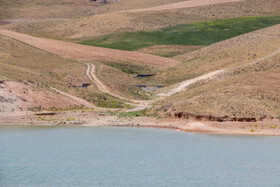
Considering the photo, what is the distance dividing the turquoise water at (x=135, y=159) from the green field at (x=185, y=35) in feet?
383

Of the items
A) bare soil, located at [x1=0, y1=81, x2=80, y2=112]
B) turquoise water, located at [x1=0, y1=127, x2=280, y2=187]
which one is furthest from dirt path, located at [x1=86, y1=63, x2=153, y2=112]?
turquoise water, located at [x1=0, y1=127, x2=280, y2=187]

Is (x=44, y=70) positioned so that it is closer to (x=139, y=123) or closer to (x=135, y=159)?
(x=139, y=123)

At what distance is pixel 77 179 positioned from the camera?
123 feet

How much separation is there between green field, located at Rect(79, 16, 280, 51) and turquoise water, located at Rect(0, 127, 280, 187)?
383ft

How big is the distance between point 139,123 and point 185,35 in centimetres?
12441

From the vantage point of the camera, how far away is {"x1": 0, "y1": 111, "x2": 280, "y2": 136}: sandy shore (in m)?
56.9

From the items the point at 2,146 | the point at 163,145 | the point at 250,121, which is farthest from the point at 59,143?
the point at 250,121

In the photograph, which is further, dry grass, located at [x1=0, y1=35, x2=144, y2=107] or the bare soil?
dry grass, located at [x1=0, y1=35, x2=144, y2=107]

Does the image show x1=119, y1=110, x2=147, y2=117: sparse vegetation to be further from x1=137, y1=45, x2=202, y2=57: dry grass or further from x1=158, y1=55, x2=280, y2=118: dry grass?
x1=137, y1=45, x2=202, y2=57: dry grass

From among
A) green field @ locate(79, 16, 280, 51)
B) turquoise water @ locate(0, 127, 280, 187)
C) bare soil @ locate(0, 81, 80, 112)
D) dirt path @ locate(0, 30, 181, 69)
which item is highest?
green field @ locate(79, 16, 280, 51)

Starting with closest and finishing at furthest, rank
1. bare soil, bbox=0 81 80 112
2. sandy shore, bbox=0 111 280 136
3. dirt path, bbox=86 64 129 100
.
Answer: sandy shore, bbox=0 111 280 136 → bare soil, bbox=0 81 80 112 → dirt path, bbox=86 64 129 100

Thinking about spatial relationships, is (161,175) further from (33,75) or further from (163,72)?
(163,72)

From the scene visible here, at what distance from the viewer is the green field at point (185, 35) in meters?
176

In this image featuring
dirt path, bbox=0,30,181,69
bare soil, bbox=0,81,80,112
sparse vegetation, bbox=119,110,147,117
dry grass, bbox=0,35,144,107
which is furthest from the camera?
dirt path, bbox=0,30,181,69
